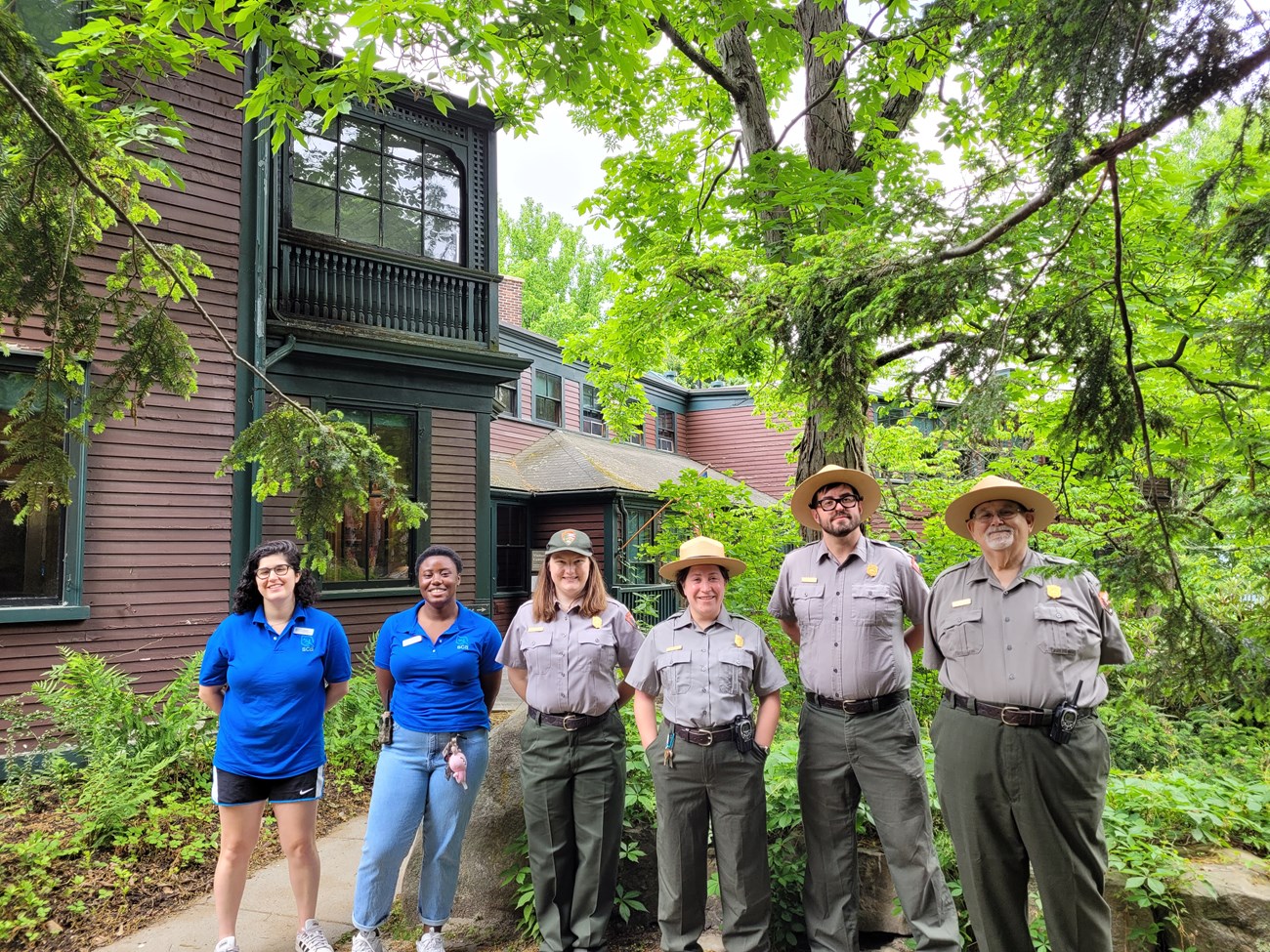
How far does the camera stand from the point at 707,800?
3604mm

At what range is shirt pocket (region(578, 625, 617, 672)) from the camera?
12.8 ft

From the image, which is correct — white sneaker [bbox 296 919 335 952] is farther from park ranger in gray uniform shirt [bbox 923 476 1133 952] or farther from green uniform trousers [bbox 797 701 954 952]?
park ranger in gray uniform shirt [bbox 923 476 1133 952]

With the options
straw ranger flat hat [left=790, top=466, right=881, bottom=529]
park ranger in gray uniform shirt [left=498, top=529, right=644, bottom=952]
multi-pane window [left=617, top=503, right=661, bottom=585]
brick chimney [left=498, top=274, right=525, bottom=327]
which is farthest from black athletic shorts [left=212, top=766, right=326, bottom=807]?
brick chimney [left=498, top=274, right=525, bottom=327]

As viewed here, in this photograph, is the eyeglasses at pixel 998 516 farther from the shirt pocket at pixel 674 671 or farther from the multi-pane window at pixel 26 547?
the multi-pane window at pixel 26 547

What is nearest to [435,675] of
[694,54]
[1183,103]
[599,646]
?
[599,646]

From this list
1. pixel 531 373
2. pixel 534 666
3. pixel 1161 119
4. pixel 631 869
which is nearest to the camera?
pixel 1161 119

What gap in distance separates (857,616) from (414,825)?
2187 mm

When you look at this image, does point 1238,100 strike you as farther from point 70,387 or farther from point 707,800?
point 70,387

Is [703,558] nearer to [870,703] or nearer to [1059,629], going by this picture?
[870,703]

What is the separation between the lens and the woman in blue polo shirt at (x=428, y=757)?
3.83m

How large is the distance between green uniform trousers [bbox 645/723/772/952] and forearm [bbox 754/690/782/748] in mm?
89

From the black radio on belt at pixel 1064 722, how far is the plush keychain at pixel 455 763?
2.44 metres

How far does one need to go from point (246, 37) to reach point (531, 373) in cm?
1421

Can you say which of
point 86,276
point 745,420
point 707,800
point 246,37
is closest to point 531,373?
point 745,420
